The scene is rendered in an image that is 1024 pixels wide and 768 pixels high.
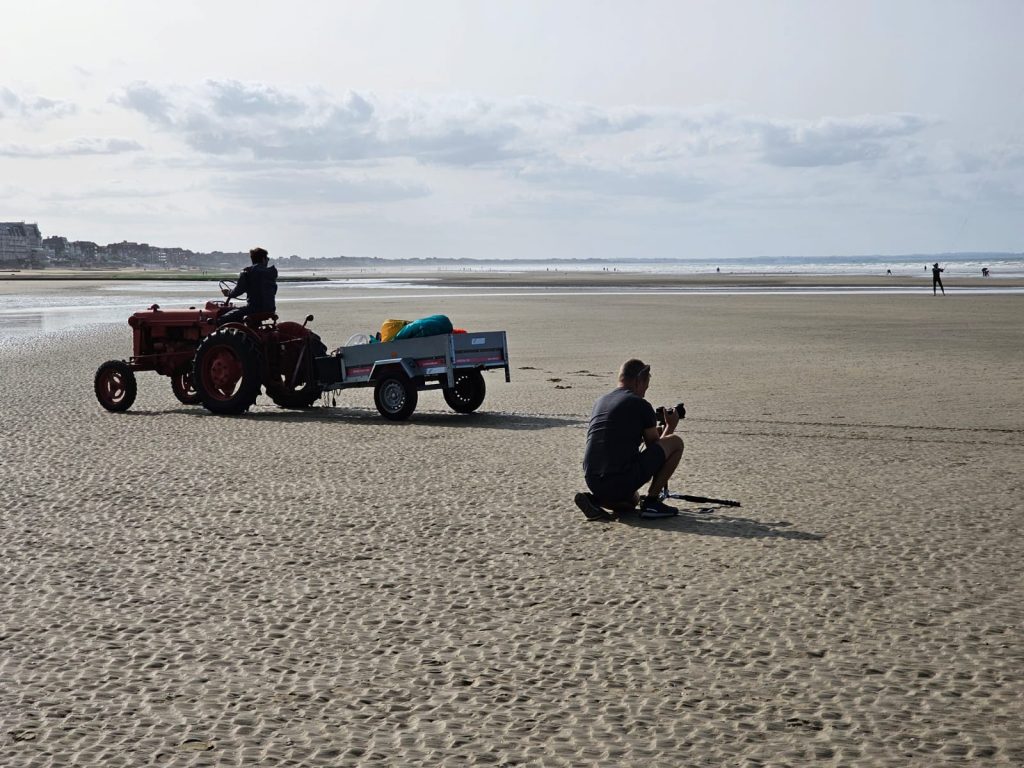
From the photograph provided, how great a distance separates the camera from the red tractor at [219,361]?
15.6 m

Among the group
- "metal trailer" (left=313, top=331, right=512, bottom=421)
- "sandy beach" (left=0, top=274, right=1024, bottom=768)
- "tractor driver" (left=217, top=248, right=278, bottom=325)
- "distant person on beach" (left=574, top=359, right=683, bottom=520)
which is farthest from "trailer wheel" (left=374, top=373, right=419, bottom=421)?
"distant person on beach" (left=574, top=359, right=683, bottom=520)

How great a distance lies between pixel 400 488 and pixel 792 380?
1046 cm

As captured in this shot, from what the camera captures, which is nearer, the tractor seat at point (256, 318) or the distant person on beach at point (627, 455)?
the distant person on beach at point (627, 455)

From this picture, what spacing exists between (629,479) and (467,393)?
6698 mm

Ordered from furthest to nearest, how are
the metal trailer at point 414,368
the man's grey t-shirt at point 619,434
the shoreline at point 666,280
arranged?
the shoreline at point 666,280 < the metal trailer at point 414,368 < the man's grey t-shirt at point 619,434

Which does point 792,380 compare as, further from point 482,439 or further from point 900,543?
point 900,543

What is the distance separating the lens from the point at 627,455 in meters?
9.16

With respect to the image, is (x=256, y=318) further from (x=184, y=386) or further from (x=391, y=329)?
(x=391, y=329)

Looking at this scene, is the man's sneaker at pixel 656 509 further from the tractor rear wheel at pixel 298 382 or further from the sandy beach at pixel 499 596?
the tractor rear wheel at pixel 298 382

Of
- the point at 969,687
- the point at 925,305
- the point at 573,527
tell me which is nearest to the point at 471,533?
the point at 573,527

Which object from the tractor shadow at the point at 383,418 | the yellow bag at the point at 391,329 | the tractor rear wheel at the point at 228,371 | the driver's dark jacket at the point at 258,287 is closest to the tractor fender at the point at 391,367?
the yellow bag at the point at 391,329

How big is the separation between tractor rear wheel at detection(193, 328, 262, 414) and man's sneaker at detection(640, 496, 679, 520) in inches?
300

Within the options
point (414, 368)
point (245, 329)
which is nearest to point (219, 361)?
point (245, 329)

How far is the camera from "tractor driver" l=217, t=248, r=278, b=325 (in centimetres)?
1544
